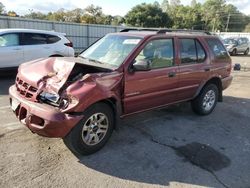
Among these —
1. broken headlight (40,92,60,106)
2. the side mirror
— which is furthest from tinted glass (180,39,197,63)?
broken headlight (40,92,60,106)

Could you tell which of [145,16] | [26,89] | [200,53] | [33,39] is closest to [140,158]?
[26,89]

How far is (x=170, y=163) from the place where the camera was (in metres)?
4.21

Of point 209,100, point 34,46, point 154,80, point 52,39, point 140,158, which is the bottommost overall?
point 140,158

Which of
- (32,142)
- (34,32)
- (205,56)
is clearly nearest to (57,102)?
(32,142)

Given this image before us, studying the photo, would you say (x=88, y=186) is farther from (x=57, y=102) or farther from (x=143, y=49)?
(x=143, y=49)

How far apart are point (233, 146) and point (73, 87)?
2954mm

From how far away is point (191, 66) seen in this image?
5863 millimetres

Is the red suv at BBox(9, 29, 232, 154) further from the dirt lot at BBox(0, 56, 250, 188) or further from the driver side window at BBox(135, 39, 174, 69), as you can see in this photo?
the dirt lot at BBox(0, 56, 250, 188)

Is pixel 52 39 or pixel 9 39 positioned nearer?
pixel 9 39

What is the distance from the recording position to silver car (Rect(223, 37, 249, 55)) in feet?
79.6

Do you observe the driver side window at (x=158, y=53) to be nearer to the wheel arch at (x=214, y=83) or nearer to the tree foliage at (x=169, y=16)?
the wheel arch at (x=214, y=83)

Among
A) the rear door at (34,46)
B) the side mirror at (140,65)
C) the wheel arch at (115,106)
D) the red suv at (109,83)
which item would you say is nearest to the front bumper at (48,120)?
the red suv at (109,83)

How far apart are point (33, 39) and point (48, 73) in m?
6.34

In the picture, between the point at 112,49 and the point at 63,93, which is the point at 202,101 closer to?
the point at 112,49
